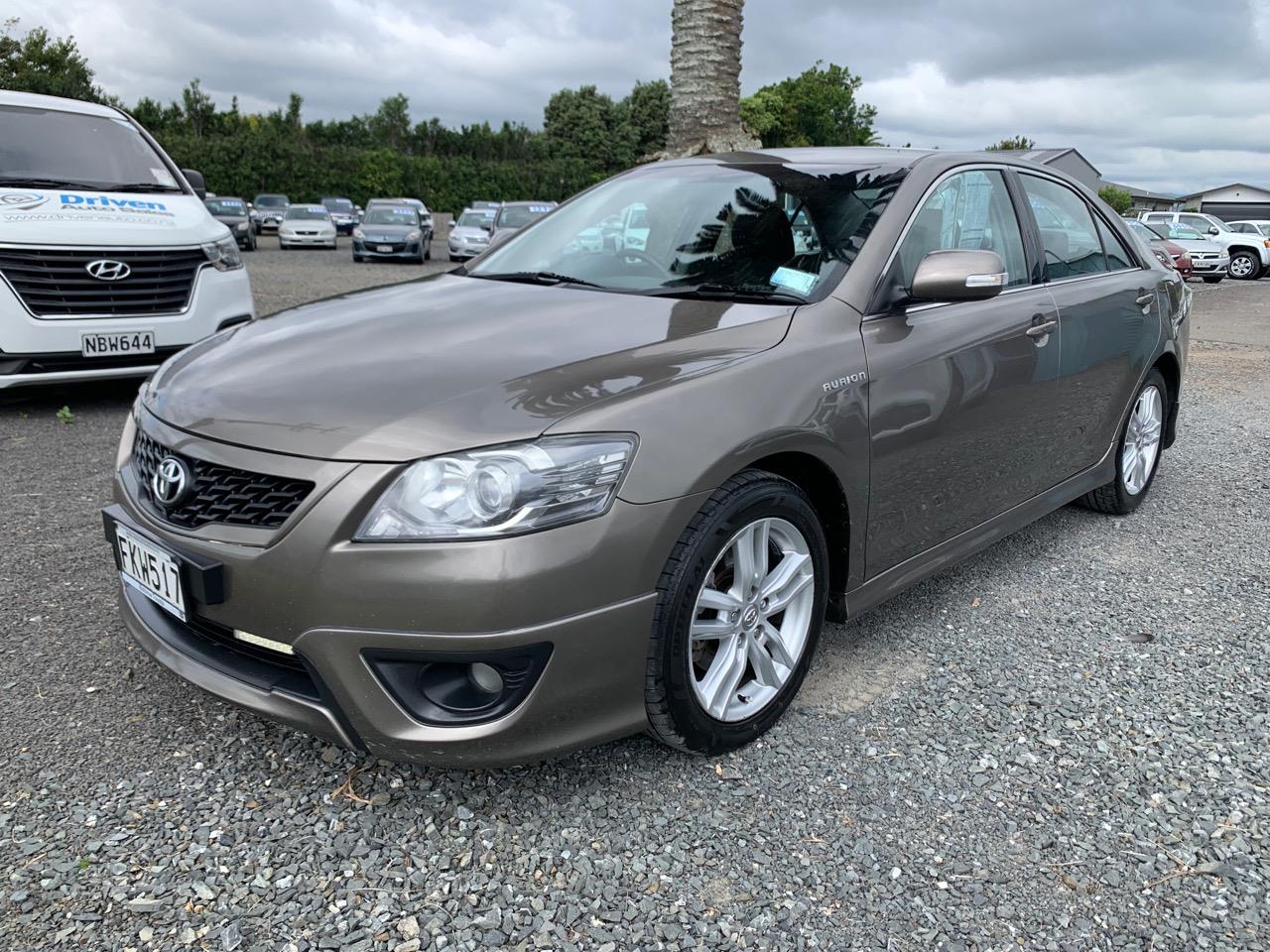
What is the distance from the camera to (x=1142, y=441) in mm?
Answer: 4520

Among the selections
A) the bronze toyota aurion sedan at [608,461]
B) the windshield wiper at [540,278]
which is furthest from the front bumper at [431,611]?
the windshield wiper at [540,278]

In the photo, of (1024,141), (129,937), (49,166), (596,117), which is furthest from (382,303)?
(1024,141)

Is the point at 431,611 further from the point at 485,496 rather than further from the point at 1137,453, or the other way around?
the point at 1137,453

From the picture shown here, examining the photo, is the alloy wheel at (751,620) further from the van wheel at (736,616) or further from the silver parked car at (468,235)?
the silver parked car at (468,235)

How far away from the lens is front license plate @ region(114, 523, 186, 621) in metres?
2.22

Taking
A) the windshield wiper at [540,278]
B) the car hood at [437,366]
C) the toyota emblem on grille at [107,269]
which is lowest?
the car hood at [437,366]

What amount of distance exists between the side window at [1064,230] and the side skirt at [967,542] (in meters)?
0.80

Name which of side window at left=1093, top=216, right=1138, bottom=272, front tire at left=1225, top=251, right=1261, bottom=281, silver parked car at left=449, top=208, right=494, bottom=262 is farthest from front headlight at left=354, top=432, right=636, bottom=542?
front tire at left=1225, top=251, right=1261, bottom=281

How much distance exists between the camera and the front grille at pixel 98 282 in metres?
5.27

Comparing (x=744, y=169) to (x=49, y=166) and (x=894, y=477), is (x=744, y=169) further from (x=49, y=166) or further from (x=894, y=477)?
(x=49, y=166)

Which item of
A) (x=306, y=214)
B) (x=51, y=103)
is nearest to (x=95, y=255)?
(x=51, y=103)

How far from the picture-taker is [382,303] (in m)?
3.03

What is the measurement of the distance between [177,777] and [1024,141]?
86.2 m

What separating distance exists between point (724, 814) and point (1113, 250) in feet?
10.4
